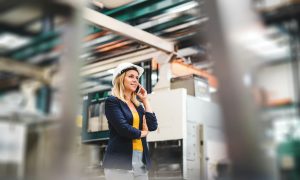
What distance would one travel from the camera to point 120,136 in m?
2.46

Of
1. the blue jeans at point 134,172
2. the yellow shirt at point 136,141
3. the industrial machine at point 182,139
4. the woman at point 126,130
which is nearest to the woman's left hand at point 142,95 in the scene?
the woman at point 126,130

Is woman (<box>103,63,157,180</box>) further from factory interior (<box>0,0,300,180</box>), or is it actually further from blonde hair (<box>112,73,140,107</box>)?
factory interior (<box>0,0,300,180</box>)

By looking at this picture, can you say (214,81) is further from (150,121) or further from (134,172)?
(150,121)

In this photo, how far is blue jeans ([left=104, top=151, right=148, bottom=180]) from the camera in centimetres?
237

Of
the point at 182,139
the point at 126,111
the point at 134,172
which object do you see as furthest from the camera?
the point at 182,139

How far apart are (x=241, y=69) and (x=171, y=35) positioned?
4605mm

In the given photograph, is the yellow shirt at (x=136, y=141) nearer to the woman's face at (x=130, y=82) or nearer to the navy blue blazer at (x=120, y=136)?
the navy blue blazer at (x=120, y=136)

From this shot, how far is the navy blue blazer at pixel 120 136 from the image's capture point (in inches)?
94.0

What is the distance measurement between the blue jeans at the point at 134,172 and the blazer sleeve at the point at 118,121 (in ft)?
0.41

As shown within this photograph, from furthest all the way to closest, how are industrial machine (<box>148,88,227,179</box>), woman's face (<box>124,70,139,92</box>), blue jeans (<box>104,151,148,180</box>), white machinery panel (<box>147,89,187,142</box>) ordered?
white machinery panel (<box>147,89,187,142</box>), industrial machine (<box>148,88,227,179</box>), woman's face (<box>124,70,139,92</box>), blue jeans (<box>104,151,148,180</box>)

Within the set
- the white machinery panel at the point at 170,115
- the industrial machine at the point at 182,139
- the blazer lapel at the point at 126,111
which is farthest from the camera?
the white machinery panel at the point at 170,115

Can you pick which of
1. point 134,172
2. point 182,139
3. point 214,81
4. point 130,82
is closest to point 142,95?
point 130,82

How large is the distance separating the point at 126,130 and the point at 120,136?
0.28 feet

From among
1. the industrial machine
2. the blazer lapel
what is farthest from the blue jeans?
the industrial machine
